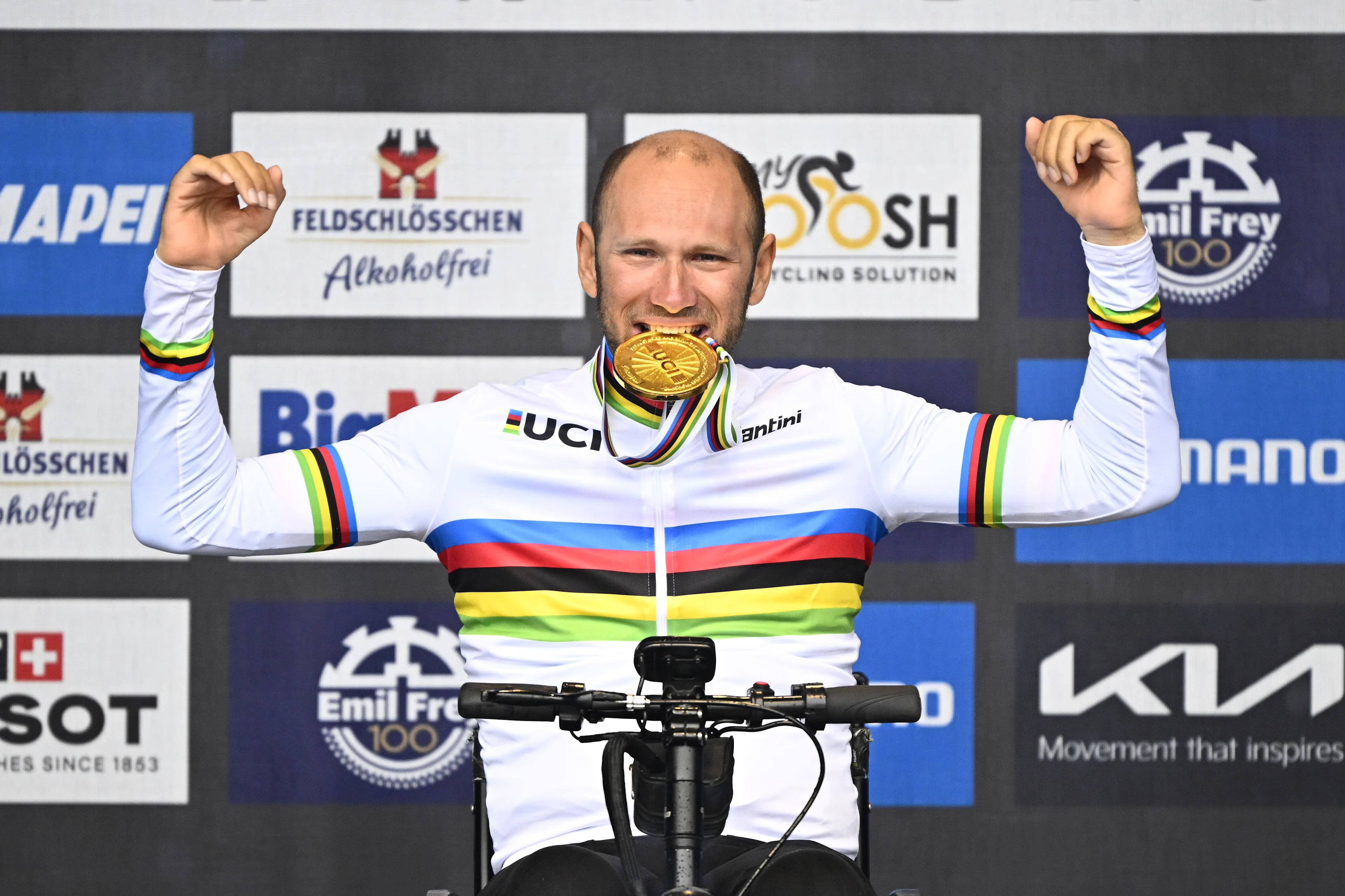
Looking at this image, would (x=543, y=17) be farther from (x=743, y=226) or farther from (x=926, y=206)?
(x=743, y=226)

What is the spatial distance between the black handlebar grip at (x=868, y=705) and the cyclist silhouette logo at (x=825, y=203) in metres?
1.80

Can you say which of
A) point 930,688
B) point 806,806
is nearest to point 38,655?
point 930,688

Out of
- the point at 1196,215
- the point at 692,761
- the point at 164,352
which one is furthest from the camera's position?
the point at 1196,215

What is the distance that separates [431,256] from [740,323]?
1319 millimetres

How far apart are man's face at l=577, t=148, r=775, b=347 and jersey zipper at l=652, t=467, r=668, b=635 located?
20 cm

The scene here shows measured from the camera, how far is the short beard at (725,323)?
162 centimetres

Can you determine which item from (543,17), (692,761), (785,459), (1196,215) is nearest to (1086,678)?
(1196,215)

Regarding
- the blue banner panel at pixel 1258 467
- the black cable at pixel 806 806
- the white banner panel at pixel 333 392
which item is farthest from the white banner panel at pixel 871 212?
the black cable at pixel 806 806

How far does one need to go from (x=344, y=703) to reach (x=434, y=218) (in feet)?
3.35

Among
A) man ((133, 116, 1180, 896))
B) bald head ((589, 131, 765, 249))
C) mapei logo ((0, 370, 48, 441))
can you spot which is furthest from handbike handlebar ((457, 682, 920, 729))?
mapei logo ((0, 370, 48, 441))

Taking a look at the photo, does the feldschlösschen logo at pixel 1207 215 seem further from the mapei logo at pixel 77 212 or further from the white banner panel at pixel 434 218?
the mapei logo at pixel 77 212

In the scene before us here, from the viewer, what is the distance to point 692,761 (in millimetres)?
1058

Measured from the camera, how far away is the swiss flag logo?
2.79 m

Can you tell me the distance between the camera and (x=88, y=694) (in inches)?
110
